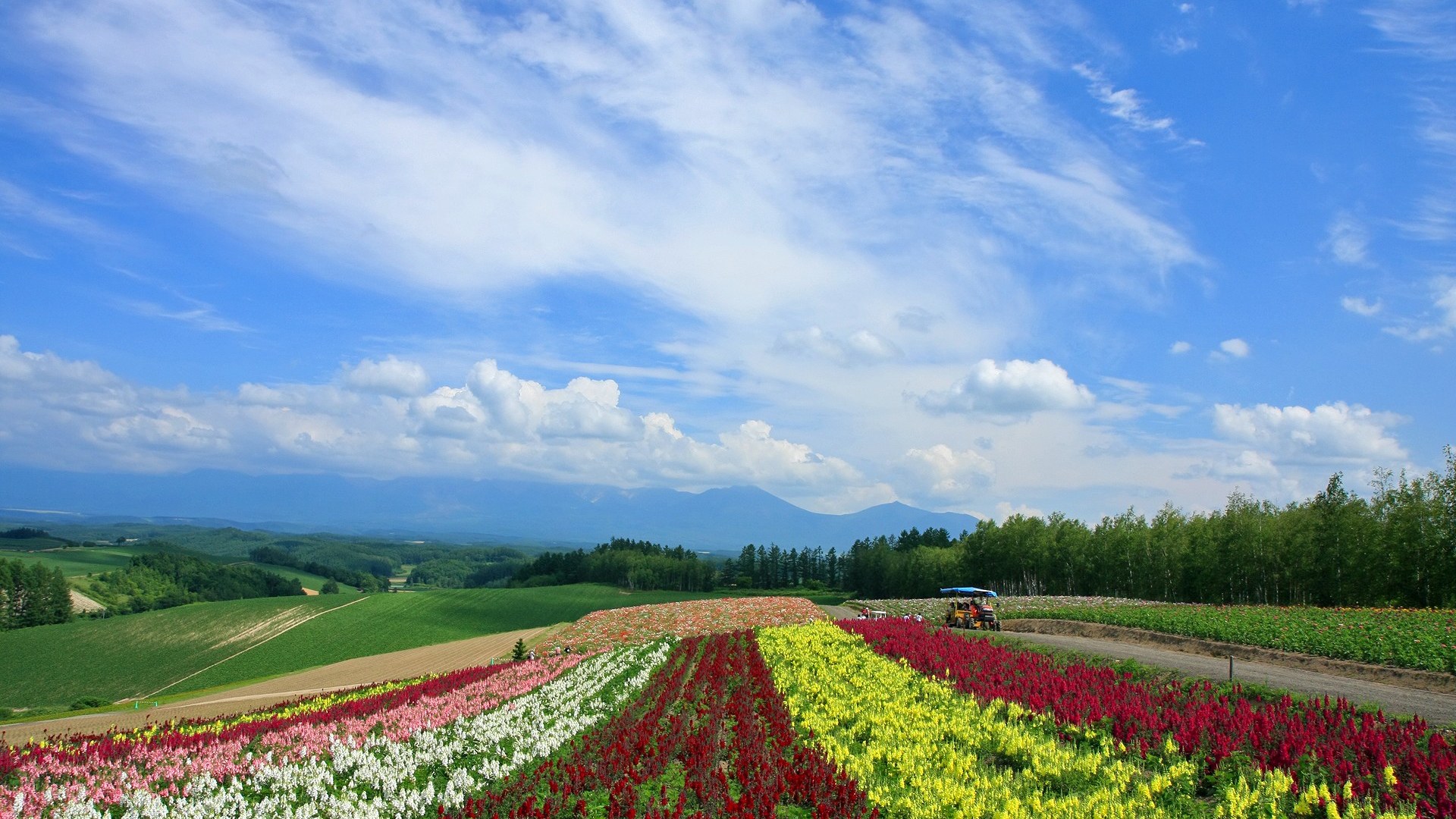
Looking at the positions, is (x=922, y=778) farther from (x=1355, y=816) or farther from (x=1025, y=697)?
(x=1025, y=697)

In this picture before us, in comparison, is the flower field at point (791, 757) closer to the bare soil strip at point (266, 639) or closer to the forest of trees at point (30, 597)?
the bare soil strip at point (266, 639)

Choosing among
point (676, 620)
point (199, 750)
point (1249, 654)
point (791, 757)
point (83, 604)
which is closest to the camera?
point (791, 757)

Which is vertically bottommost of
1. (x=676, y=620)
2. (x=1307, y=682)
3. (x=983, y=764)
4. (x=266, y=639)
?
(x=266, y=639)

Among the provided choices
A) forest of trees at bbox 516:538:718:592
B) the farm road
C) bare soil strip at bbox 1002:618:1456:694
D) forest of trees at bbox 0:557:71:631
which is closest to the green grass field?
forest of trees at bbox 0:557:71:631

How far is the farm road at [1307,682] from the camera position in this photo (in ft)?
51.4

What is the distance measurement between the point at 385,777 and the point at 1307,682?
22.3 metres

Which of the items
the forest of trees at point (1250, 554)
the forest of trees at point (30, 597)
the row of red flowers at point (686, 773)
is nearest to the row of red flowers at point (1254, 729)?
the row of red flowers at point (686, 773)

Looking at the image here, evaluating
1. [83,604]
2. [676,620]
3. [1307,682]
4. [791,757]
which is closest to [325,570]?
[83,604]

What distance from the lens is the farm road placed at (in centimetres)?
1567

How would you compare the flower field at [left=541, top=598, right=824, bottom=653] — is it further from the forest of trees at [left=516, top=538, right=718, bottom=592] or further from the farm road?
the forest of trees at [left=516, top=538, right=718, bottom=592]

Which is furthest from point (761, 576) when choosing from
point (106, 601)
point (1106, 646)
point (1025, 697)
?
point (1025, 697)

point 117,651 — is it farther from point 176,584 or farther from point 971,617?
point 971,617

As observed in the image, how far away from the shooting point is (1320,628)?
89.1 ft

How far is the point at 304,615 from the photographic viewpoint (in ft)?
223
